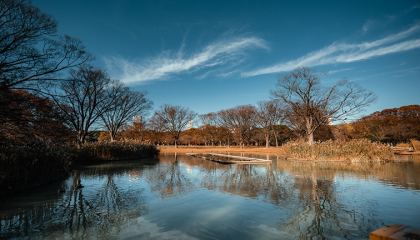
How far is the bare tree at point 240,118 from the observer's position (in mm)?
46344

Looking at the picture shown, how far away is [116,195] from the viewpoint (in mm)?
6609

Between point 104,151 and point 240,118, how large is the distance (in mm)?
32294

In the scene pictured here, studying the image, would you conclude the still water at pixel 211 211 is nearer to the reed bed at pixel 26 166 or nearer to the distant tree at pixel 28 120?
the reed bed at pixel 26 166

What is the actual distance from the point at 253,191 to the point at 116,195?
4050 mm

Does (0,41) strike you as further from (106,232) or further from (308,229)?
(308,229)

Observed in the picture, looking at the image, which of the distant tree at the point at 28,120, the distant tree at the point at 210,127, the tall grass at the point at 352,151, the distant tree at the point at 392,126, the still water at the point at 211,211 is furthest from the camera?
the distant tree at the point at 210,127

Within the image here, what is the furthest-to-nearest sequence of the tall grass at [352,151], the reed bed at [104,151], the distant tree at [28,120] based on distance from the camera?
the reed bed at [104,151] < the tall grass at [352,151] < the distant tree at [28,120]

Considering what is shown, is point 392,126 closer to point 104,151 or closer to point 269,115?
point 269,115

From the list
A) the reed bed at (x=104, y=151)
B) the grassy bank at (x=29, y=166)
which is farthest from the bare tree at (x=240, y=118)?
the grassy bank at (x=29, y=166)

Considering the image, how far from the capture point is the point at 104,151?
61.2 ft

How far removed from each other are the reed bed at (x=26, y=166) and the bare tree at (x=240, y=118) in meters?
38.7

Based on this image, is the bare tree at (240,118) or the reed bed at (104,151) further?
the bare tree at (240,118)

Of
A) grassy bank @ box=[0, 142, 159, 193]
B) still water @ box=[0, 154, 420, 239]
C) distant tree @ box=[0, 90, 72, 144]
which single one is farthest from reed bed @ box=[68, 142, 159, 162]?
still water @ box=[0, 154, 420, 239]

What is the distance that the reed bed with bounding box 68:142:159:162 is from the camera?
56.7 ft
